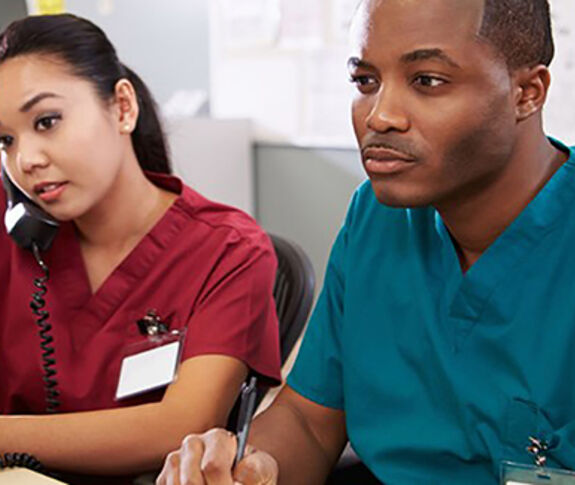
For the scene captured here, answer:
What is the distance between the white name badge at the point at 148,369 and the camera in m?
1.29

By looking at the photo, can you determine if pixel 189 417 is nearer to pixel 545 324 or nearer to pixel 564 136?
pixel 545 324

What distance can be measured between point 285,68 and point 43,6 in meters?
1.06

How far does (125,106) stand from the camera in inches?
58.3

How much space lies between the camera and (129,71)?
5.04ft

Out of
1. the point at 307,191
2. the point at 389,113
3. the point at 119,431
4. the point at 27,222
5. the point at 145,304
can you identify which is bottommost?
the point at 307,191

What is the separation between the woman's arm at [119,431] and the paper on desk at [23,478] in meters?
0.16

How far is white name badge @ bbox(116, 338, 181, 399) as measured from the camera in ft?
4.22

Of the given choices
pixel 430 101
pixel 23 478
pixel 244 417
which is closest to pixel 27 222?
pixel 23 478

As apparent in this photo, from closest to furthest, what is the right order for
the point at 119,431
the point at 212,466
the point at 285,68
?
the point at 212,466 → the point at 119,431 → the point at 285,68

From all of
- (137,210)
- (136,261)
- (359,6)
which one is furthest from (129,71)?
(359,6)

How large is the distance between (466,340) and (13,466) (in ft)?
1.92

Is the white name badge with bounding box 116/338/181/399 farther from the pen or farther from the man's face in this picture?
the man's face

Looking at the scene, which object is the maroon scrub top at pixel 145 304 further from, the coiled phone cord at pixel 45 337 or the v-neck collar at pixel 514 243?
the v-neck collar at pixel 514 243

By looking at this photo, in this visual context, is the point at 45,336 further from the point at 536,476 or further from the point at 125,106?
the point at 536,476
